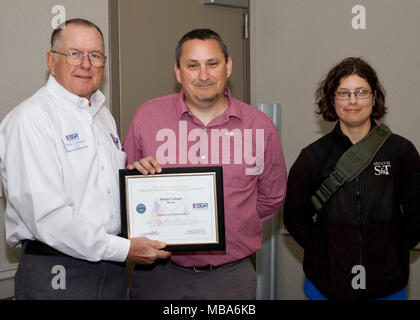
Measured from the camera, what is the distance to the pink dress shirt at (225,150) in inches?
89.6

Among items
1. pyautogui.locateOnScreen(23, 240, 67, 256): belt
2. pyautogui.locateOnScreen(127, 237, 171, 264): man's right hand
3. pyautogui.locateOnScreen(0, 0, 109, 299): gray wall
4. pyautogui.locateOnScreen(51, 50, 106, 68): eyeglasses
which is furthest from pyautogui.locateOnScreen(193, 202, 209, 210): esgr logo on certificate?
pyautogui.locateOnScreen(0, 0, 109, 299): gray wall

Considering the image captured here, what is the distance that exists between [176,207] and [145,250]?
0.76 feet

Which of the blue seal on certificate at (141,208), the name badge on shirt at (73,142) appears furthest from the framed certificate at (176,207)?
the name badge on shirt at (73,142)

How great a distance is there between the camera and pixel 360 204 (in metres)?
2.12

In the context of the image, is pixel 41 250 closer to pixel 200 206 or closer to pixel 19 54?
pixel 200 206

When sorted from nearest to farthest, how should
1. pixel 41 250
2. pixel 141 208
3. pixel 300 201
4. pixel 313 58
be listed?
pixel 41 250 → pixel 141 208 → pixel 300 201 → pixel 313 58

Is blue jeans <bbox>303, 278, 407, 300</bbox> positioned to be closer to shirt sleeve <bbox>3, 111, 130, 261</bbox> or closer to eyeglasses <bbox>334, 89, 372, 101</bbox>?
eyeglasses <bbox>334, 89, 372, 101</bbox>

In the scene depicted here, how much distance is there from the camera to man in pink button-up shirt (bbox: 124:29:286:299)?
2250 millimetres

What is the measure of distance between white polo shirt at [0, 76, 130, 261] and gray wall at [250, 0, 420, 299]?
74.6 inches

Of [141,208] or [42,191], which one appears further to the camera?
[141,208]

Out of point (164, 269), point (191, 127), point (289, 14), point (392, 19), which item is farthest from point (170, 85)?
point (392, 19)

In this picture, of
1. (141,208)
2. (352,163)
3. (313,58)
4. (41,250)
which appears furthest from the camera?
(313,58)

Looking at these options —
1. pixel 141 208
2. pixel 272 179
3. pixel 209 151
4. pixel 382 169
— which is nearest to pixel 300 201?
pixel 272 179
